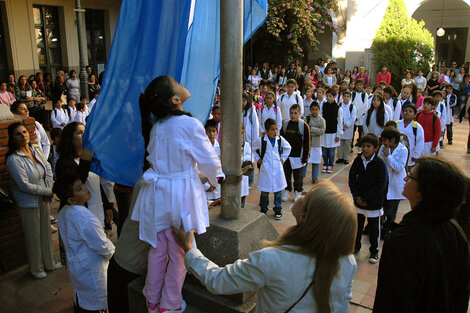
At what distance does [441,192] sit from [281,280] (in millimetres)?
953

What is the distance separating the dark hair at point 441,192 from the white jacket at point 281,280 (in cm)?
51

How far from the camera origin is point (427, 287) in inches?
80.7

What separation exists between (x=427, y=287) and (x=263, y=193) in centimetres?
452

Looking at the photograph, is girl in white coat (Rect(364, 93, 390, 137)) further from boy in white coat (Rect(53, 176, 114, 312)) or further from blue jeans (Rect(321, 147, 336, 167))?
boy in white coat (Rect(53, 176, 114, 312))

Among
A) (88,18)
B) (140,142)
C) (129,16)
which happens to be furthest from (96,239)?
(88,18)

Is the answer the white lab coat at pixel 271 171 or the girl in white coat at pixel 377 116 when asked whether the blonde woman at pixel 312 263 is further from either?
the girl in white coat at pixel 377 116

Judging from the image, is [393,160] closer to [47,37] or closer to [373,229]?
[373,229]

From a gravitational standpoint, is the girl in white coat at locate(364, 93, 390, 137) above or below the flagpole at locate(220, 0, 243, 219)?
below

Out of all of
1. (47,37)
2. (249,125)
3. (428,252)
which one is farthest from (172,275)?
(47,37)

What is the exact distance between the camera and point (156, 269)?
251 cm

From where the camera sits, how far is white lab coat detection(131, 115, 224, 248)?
239 centimetres

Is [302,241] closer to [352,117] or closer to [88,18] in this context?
[352,117]

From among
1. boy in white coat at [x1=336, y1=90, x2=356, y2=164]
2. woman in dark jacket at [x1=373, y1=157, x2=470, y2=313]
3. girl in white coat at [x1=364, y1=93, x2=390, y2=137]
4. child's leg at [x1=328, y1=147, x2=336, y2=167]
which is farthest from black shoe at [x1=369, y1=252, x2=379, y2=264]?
boy in white coat at [x1=336, y1=90, x2=356, y2=164]

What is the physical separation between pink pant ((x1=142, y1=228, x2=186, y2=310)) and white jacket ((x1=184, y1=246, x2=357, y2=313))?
0.57 metres
